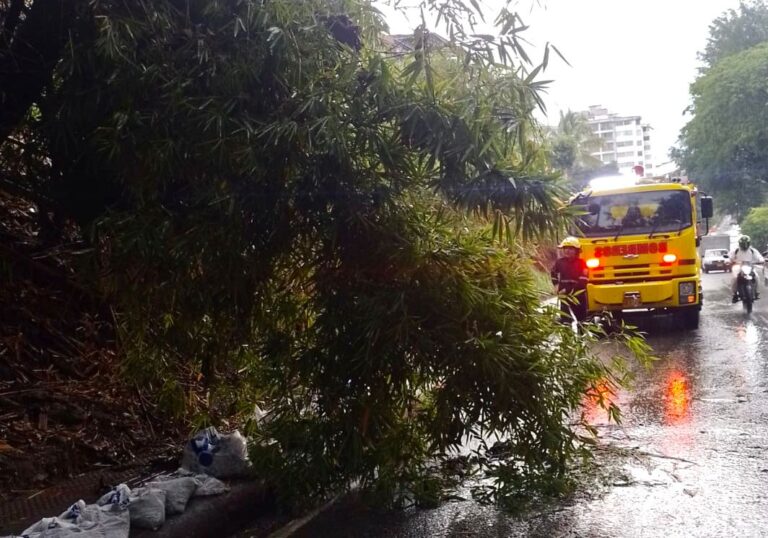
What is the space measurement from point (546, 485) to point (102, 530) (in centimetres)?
260

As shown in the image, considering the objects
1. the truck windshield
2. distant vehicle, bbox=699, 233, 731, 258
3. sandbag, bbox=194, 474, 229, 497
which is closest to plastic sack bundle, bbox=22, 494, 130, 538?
sandbag, bbox=194, 474, 229, 497

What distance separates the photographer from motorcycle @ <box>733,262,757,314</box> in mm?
14648

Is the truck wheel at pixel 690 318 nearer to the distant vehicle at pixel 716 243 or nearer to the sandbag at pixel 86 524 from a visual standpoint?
the sandbag at pixel 86 524

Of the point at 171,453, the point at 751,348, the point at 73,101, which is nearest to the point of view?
the point at 73,101

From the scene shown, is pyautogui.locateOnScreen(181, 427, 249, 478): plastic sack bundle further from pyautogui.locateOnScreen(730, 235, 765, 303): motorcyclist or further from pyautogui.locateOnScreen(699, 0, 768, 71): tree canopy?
pyautogui.locateOnScreen(699, 0, 768, 71): tree canopy

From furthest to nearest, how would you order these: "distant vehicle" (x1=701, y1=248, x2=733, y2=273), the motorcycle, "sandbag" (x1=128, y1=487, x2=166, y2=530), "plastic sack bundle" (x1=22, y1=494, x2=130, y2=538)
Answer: "distant vehicle" (x1=701, y1=248, x2=733, y2=273) < the motorcycle < "sandbag" (x1=128, y1=487, x2=166, y2=530) < "plastic sack bundle" (x1=22, y1=494, x2=130, y2=538)

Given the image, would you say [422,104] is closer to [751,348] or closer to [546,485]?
[546,485]

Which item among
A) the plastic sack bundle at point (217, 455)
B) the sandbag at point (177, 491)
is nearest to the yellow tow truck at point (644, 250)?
the plastic sack bundle at point (217, 455)

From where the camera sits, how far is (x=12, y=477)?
5820 millimetres

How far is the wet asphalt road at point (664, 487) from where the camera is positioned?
15.0ft

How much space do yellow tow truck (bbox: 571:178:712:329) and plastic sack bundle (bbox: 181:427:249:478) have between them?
7726 mm

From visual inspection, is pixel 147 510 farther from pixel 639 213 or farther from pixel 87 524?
pixel 639 213

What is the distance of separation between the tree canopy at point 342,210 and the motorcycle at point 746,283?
10.8 metres

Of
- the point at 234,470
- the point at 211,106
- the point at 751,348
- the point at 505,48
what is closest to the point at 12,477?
the point at 234,470
